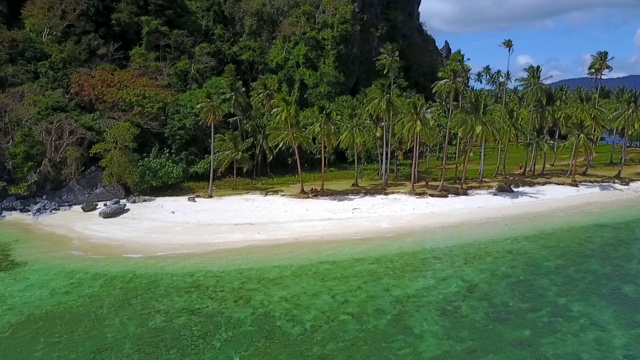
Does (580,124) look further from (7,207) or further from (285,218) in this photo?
(7,207)

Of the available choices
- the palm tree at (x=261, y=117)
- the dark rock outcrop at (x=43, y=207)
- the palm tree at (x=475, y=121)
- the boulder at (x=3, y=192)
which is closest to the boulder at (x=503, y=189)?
the palm tree at (x=475, y=121)

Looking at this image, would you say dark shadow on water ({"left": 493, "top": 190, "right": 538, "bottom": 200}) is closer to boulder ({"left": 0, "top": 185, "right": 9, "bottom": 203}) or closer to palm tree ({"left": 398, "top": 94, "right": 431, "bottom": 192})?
palm tree ({"left": 398, "top": 94, "right": 431, "bottom": 192})

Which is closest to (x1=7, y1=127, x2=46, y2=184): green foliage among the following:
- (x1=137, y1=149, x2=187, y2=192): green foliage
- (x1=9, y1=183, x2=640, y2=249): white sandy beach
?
(x1=9, y1=183, x2=640, y2=249): white sandy beach

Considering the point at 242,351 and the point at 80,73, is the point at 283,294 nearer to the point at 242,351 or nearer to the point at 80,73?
the point at 242,351

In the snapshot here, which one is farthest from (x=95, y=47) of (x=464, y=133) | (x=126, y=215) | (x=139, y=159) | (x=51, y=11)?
(x=464, y=133)

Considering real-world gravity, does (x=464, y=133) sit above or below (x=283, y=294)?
above

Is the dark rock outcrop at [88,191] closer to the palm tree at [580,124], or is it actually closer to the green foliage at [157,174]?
the green foliage at [157,174]

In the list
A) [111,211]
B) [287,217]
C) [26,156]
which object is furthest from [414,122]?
[26,156]

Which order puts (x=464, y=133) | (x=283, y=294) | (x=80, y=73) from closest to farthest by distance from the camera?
(x=283, y=294) → (x=464, y=133) → (x=80, y=73)
